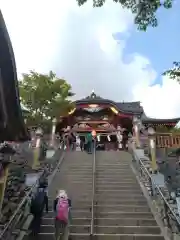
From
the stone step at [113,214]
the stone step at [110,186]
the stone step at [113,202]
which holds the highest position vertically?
the stone step at [110,186]

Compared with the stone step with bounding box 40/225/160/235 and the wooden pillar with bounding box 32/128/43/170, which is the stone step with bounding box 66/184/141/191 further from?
the stone step with bounding box 40/225/160/235

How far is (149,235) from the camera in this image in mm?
9008

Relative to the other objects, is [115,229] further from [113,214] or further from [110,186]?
[110,186]

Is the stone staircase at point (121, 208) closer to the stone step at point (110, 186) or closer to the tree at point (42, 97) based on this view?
the stone step at point (110, 186)

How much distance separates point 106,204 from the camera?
11266 mm

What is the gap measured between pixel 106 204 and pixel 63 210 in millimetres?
3345

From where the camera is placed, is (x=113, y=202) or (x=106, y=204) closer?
(x=106, y=204)

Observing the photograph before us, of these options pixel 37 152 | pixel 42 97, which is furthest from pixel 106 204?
pixel 42 97

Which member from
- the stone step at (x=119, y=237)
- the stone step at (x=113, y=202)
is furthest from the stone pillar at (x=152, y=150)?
the stone step at (x=119, y=237)

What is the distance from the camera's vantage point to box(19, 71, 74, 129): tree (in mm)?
25172

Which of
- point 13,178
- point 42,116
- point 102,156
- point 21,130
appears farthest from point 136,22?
point 42,116

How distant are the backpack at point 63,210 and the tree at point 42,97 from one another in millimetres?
16667

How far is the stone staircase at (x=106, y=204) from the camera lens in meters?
9.33

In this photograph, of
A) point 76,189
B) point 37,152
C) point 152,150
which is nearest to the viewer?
point 76,189
